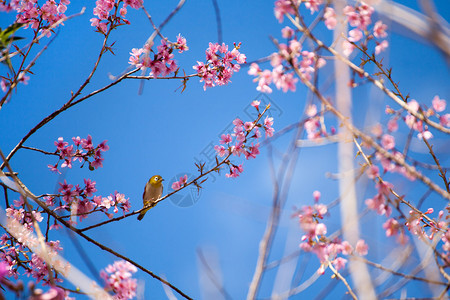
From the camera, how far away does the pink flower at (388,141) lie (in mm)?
1970

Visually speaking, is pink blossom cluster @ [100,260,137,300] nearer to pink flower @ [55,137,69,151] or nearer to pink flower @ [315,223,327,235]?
pink flower @ [55,137,69,151]

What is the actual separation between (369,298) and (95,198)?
297cm

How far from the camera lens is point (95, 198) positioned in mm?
3453

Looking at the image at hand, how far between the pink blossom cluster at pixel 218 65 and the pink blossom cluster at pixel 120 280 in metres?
2.07

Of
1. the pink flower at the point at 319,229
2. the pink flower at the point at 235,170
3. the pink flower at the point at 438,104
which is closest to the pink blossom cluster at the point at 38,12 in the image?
the pink flower at the point at 235,170

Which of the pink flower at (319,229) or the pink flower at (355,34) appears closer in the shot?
the pink flower at (319,229)

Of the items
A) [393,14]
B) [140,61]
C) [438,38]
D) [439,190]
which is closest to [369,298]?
[439,190]

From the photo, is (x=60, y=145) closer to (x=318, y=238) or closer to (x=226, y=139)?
(x=226, y=139)

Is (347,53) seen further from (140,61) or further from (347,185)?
(140,61)

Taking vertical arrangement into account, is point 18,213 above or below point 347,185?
above

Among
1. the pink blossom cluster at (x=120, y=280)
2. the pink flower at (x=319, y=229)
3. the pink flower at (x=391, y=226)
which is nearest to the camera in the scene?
the pink flower at (x=391, y=226)

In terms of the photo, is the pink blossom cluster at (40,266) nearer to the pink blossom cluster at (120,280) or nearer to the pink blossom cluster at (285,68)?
the pink blossom cluster at (120,280)

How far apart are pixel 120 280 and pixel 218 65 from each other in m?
2.48

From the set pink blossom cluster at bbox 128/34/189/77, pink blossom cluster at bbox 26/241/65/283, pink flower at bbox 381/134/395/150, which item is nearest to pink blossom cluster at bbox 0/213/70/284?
pink blossom cluster at bbox 26/241/65/283
